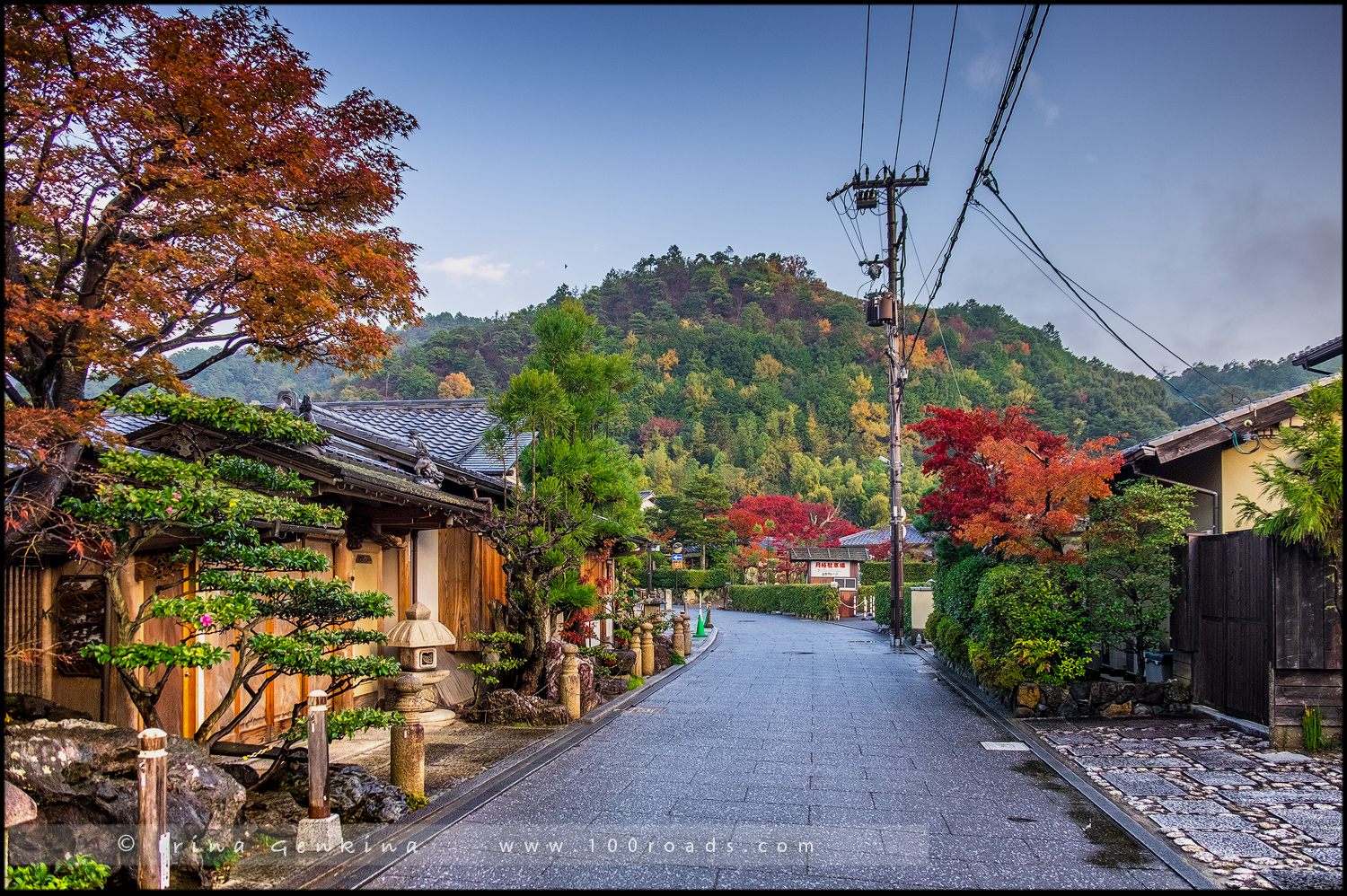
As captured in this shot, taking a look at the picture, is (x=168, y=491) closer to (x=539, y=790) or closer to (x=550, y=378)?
(x=539, y=790)

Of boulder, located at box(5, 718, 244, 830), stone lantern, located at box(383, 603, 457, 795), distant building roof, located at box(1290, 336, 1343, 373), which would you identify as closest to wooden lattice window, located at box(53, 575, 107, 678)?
boulder, located at box(5, 718, 244, 830)

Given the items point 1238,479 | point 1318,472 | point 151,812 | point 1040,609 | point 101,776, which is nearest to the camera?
point 151,812

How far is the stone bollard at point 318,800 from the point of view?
5672 millimetres

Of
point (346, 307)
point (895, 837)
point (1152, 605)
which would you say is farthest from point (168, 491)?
point (1152, 605)

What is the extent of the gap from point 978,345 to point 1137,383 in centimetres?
Result: 2107

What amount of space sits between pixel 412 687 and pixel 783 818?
409cm

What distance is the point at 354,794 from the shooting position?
6.51 meters

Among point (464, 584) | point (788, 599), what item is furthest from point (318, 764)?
point (788, 599)

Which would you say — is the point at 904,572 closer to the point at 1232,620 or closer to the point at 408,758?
the point at 1232,620

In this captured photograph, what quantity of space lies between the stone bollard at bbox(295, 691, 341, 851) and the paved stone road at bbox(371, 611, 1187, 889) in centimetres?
58

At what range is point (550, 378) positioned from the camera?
1191 centimetres

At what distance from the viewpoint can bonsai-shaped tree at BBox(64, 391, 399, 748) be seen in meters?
5.23

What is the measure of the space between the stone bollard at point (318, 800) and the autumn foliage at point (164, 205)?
2154 millimetres

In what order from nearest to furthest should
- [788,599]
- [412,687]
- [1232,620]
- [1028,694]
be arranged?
1. [412,687]
2. [1232,620]
3. [1028,694]
4. [788,599]
